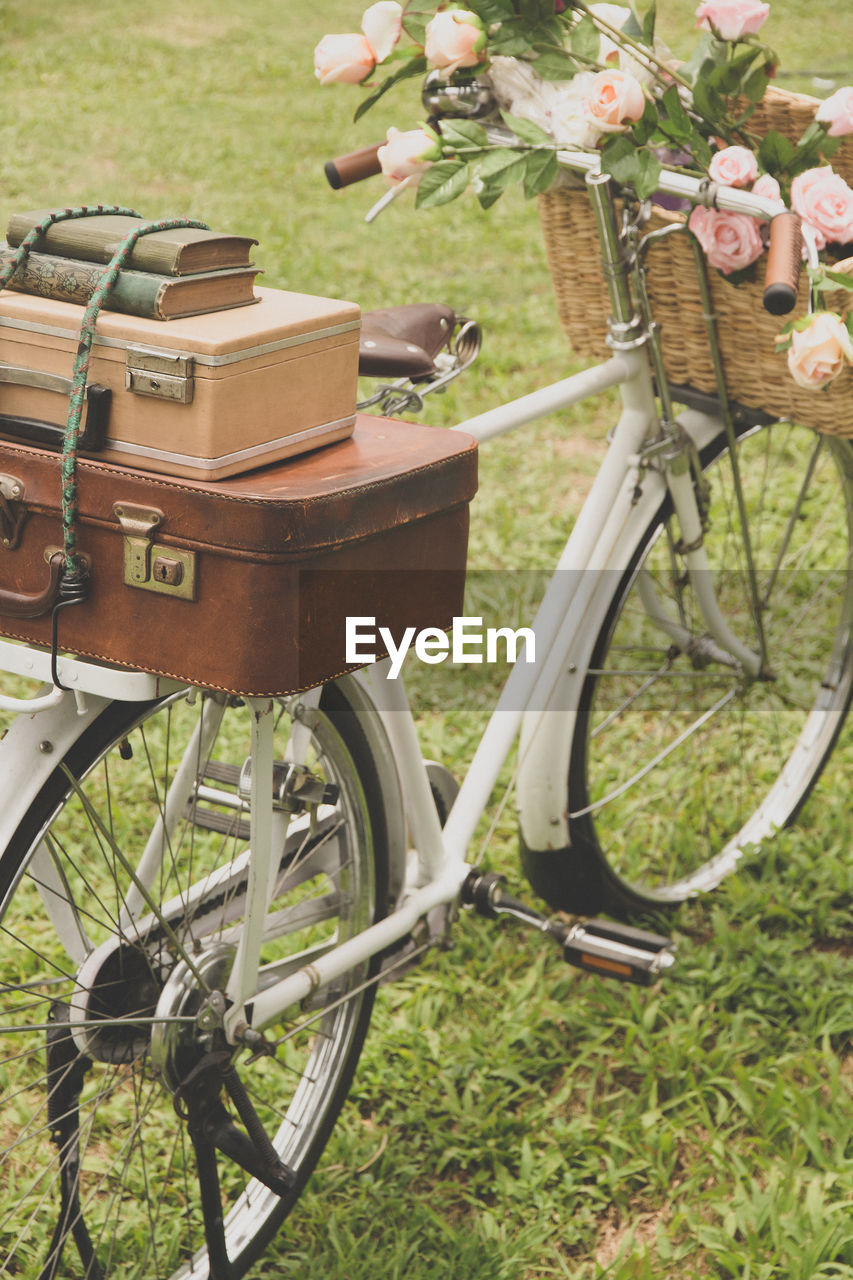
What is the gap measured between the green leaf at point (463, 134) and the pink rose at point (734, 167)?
0.29 meters

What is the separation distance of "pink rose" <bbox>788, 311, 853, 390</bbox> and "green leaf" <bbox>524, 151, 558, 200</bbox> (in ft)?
1.34

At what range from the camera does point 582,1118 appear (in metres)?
2.14

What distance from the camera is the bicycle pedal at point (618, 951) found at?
6.88 ft

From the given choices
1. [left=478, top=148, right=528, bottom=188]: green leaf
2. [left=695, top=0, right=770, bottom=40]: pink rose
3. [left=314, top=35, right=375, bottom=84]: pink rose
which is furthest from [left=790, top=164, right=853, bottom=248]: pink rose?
[left=314, top=35, right=375, bottom=84]: pink rose

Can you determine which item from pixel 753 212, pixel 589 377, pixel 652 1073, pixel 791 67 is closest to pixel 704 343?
pixel 589 377

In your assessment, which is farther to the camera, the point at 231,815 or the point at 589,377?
Answer: the point at 589,377

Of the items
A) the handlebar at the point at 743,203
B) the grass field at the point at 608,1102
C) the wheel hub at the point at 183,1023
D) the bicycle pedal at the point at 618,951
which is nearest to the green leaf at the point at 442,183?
the handlebar at the point at 743,203

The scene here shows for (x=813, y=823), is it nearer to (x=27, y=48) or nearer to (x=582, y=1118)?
(x=582, y=1118)

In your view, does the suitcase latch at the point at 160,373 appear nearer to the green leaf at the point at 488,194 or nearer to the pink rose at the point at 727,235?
the green leaf at the point at 488,194

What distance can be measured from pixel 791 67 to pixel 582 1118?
27.7ft

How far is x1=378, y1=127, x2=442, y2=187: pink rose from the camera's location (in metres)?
1.65

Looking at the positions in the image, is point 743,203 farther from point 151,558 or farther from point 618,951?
point 618,951

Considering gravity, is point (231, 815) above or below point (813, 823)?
above

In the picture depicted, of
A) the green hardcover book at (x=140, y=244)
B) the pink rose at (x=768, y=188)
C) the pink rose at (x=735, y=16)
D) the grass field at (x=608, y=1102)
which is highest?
the pink rose at (x=735, y=16)
